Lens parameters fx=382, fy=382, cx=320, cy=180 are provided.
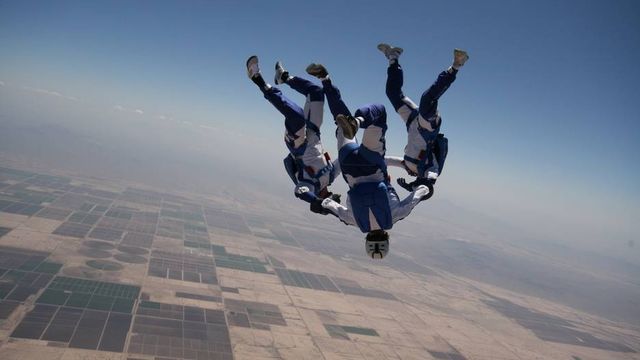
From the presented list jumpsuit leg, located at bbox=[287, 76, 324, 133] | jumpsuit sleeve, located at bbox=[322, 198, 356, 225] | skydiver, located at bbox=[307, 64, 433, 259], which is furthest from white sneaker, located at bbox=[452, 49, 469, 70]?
jumpsuit sleeve, located at bbox=[322, 198, 356, 225]

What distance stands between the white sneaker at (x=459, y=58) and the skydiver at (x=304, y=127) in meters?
2.88

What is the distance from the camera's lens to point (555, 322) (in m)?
95.0

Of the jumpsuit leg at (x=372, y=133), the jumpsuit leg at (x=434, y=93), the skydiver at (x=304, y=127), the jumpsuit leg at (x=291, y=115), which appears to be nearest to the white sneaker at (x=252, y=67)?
the skydiver at (x=304, y=127)

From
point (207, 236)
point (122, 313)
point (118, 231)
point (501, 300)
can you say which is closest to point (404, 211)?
point (122, 313)

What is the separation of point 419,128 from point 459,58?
1.81 metres

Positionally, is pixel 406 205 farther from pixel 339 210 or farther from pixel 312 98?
pixel 312 98

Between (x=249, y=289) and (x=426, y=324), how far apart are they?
31.5 meters

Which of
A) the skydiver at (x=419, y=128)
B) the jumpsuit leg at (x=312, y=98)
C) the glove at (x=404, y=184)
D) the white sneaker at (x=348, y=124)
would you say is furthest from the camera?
the glove at (x=404, y=184)

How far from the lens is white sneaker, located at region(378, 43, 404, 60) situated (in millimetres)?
8492

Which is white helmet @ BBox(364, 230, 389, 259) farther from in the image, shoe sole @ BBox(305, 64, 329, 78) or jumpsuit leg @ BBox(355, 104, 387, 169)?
shoe sole @ BBox(305, 64, 329, 78)

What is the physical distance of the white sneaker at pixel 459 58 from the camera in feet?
24.4

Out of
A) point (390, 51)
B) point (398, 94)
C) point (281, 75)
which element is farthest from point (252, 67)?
point (398, 94)

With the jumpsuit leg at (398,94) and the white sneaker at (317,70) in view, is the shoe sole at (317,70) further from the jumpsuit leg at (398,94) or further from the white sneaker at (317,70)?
the jumpsuit leg at (398,94)

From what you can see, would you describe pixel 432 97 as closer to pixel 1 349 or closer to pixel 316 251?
pixel 1 349
